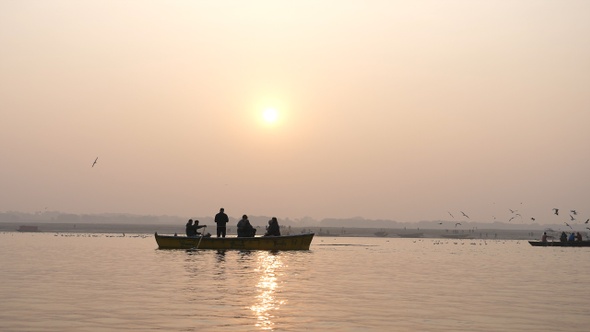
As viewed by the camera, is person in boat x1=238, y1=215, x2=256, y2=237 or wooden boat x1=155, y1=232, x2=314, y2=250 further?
person in boat x1=238, y1=215, x2=256, y2=237

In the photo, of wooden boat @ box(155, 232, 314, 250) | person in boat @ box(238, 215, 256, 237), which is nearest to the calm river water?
wooden boat @ box(155, 232, 314, 250)

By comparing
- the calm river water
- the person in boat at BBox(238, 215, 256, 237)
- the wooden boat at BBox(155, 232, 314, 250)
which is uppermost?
the person in boat at BBox(238, 215, 256, 237)

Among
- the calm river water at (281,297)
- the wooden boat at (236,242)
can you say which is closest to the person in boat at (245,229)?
the wooden boat at (236,242)

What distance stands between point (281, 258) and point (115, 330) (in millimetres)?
28492

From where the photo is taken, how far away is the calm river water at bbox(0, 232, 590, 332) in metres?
19.3

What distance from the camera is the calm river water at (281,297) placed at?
19344 millimetres

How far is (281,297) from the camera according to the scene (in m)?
24.8

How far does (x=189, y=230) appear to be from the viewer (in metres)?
55.7

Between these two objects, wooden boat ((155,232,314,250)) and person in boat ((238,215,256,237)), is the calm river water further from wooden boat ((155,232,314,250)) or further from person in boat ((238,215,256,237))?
person in boat ((238,215,256,237))

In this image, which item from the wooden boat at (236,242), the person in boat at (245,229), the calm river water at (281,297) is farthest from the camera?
the person in boat at (245,229)

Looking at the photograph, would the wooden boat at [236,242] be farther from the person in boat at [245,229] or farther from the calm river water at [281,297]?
the calm river water at [281,297]

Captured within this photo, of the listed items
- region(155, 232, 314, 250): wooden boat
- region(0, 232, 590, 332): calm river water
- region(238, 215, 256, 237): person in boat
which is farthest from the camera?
region(238, 215, 256, 237): person in boat

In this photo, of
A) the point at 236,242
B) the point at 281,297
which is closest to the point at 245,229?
the point at 236,242

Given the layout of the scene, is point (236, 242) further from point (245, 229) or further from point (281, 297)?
point (281, 297)
